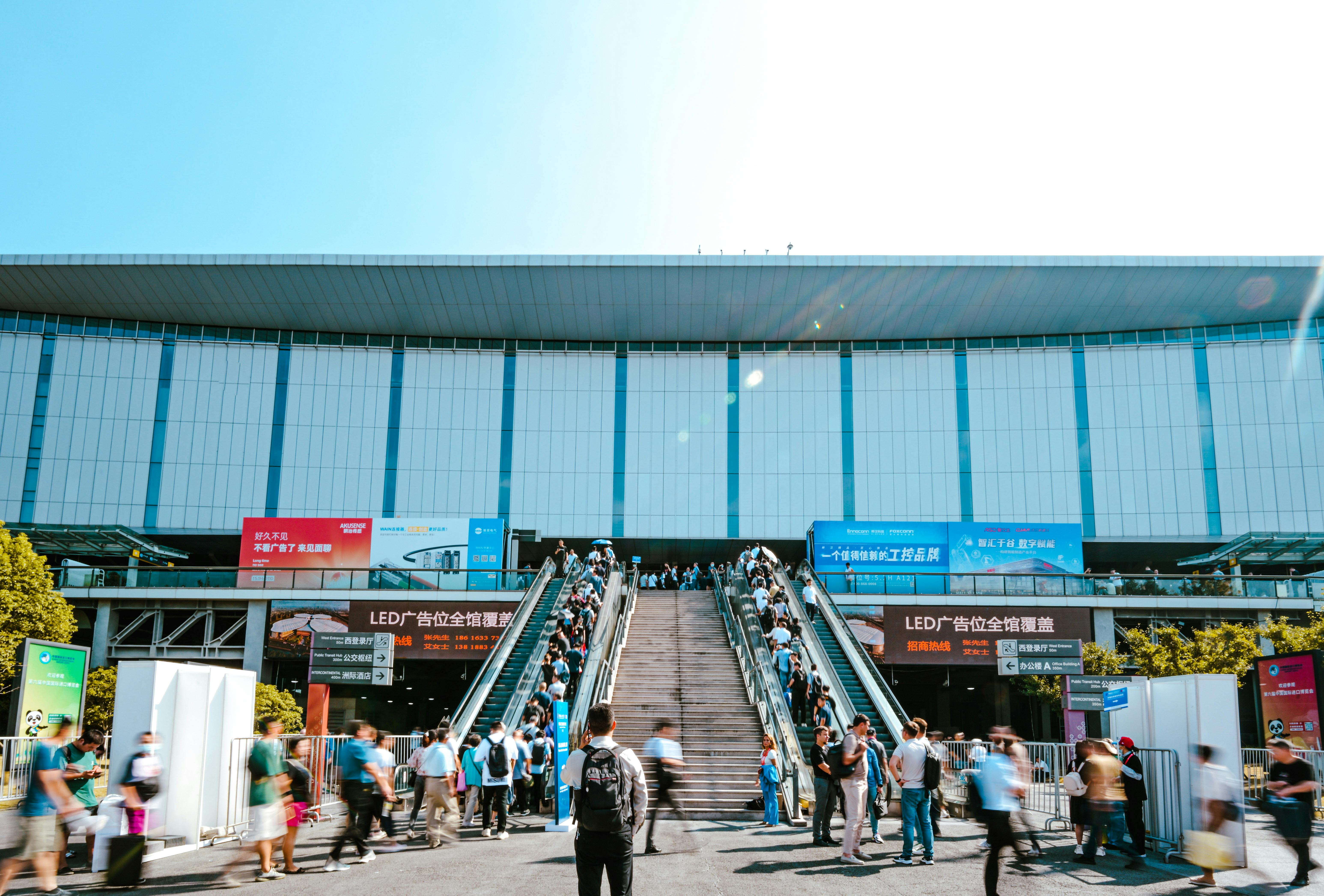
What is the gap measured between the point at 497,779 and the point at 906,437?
3251 cm

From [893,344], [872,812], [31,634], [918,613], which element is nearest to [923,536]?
[918,613]

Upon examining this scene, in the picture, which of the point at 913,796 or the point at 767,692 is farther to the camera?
the point at 767,692

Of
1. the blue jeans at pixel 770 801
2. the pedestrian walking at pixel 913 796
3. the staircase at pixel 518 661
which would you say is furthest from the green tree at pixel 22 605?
the pedestrian walking at pixel 913 796

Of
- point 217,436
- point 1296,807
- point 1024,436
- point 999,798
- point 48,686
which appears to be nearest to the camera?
point 999,798

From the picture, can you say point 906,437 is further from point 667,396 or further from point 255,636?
point 255,636

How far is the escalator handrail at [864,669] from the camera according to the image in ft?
56.7

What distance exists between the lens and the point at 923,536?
1304 inches

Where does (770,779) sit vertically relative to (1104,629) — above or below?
below

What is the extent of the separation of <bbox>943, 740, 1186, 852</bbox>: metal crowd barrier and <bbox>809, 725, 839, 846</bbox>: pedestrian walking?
1.60 metres

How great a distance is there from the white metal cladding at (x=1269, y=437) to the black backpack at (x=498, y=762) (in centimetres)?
3661

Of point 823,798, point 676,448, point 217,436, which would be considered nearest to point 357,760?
point 823,798

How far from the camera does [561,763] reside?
14.0 m

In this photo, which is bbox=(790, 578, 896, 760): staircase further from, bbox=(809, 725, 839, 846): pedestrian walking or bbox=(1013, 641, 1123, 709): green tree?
bbox=(1013, 641, 1123, 709): green tree

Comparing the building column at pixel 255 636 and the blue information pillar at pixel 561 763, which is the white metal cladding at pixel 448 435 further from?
the blue information pillar at pixel 561 763
